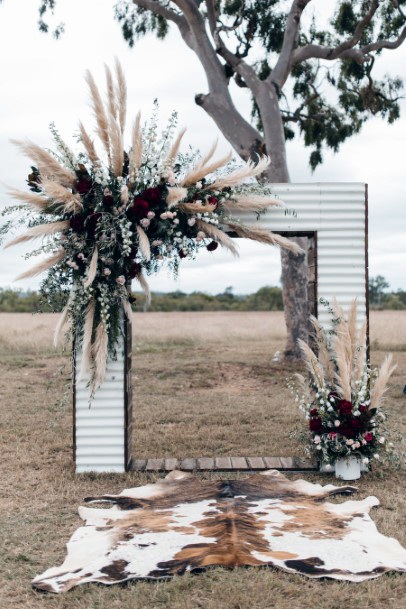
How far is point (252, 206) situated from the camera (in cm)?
624

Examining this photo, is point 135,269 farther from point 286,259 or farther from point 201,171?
point 286,259

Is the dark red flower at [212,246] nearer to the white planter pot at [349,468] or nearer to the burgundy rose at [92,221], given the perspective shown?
the burgundy rose at [92,221]

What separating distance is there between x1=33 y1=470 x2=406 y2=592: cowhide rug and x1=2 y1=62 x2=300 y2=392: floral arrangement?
140 cm

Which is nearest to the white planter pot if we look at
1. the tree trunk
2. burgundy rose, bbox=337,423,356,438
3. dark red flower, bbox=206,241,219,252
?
burgundy rose, bbox=337,423,356,438

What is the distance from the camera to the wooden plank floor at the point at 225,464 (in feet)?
21.2

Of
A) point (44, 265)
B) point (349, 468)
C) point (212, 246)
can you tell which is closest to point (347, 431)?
point (349, 468)

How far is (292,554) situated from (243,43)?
1191 centimetres

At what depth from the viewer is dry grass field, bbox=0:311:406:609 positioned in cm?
376

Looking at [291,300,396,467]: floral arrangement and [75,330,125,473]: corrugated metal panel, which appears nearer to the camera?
[291,300,396,467]: floral arrangement

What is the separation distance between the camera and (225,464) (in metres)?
6.61

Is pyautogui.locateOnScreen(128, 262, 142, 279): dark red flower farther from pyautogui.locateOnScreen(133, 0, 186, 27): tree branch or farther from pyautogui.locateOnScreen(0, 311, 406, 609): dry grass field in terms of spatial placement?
pyautogui.locateOnScreen(133, 0, 186, 27): tree branch

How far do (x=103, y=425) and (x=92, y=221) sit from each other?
6.10 feet

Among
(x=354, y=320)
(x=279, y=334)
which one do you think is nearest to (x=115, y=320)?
(x=354, y=320)

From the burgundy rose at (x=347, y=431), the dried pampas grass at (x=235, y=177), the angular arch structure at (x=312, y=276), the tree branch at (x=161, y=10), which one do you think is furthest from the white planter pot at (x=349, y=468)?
the tree branch at (x=161, y=10)
